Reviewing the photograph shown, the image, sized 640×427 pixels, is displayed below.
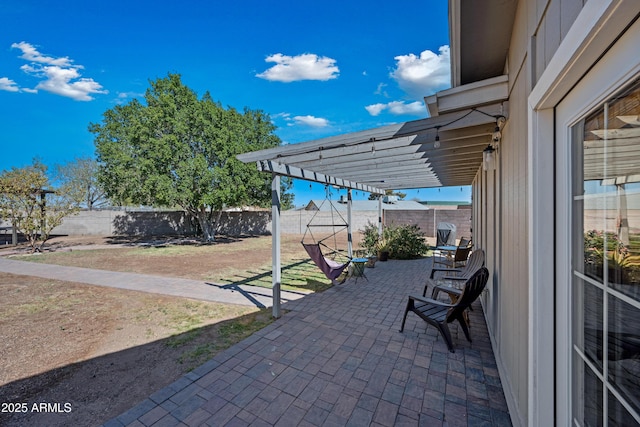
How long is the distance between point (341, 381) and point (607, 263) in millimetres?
2218

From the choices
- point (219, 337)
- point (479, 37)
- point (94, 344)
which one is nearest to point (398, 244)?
point (219, 337)

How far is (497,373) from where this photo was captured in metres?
2.59

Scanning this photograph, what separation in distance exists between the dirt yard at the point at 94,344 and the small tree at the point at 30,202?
212 inches

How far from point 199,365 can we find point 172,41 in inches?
483

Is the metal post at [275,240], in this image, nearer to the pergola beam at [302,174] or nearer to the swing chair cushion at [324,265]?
the pergola beam at [302,174]

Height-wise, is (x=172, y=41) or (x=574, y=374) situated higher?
(x=172, y=41)

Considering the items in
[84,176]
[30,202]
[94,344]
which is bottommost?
[94,344]

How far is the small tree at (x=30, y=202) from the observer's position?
969 centimetres

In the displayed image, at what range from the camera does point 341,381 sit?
2492mm

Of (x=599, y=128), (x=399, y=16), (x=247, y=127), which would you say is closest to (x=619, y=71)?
(x=599, y=128)

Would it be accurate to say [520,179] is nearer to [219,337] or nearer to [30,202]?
[219,337]

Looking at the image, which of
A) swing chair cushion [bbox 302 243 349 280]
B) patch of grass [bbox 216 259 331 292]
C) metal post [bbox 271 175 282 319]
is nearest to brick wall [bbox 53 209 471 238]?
patch of grass [bbox 216 259 331 292]

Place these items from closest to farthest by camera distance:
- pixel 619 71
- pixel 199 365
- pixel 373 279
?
pixel 619 71 < pixel 199 365 < pixel 373 279

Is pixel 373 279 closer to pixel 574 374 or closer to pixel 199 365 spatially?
pixel 199 365
